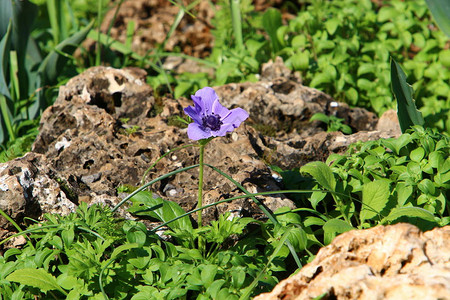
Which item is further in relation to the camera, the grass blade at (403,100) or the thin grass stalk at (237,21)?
the thin grass stalk at (237,21)

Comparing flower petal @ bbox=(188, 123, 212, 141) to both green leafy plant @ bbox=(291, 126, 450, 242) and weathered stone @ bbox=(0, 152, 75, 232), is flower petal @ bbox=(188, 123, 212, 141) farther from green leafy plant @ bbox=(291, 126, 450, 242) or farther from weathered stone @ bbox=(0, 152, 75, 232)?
weathered stone @ bbox=(0, 152, 75, 232)

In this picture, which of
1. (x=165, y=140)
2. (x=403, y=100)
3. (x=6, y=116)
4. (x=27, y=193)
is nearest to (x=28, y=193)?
(x=27, y=193)

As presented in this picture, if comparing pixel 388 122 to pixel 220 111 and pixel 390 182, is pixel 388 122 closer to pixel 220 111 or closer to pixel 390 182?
pixel 390 182

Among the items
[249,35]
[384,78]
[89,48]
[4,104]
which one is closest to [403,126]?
[384,78]

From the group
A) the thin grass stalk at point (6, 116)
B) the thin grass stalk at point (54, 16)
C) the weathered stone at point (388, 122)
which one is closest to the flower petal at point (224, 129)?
the weathered stone at point (388, 122)

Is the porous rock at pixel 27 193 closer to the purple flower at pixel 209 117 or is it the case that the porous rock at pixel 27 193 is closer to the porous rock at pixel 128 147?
the porous rock at pixel 128 147
